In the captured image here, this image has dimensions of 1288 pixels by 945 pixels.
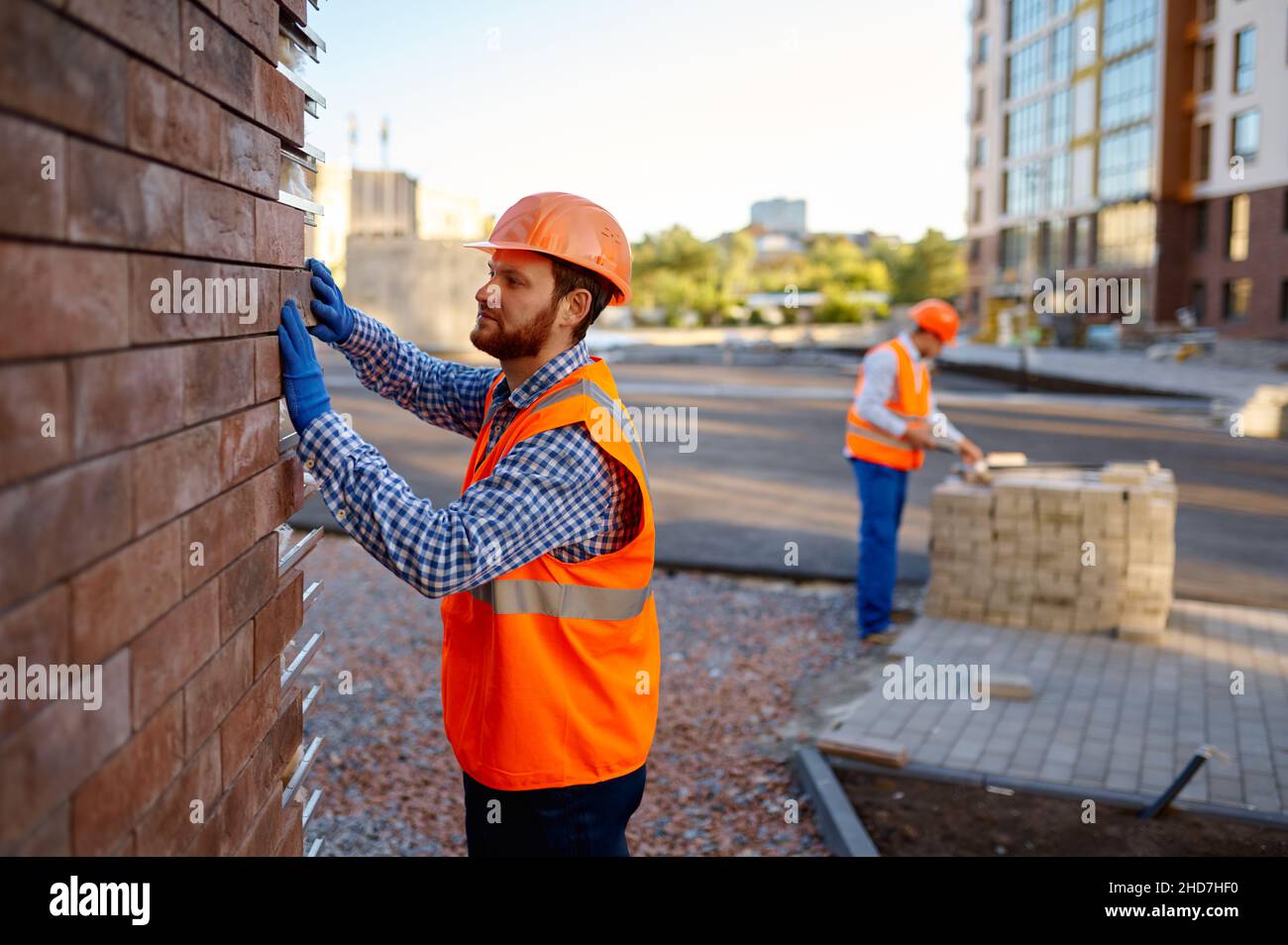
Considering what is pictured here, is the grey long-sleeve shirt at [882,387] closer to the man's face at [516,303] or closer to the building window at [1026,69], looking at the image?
the man's face at [516,303]

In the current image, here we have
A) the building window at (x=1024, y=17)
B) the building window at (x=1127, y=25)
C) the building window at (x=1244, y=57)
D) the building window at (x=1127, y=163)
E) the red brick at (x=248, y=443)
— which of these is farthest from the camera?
the building window at (x=1024, y=17)

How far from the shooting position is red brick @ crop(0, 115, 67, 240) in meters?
1.41

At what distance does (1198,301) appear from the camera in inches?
2004

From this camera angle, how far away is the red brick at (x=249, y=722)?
2.34 meters

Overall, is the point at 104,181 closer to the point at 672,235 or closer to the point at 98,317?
the point at 98,317

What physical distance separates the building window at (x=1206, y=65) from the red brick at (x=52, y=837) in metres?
56.8

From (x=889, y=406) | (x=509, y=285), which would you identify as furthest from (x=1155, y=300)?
(x=509, y=285)

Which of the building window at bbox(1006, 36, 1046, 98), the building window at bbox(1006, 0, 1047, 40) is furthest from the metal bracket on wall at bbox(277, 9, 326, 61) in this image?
the building window at bbox(1006, 0, 1047, 40)

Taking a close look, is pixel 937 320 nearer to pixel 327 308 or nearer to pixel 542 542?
pixel 327 308

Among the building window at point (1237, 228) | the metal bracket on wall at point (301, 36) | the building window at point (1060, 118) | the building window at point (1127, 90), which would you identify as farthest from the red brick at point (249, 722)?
the building window at point (1060, 118)

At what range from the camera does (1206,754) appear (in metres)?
5.29

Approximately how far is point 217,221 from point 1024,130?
68.7 metres

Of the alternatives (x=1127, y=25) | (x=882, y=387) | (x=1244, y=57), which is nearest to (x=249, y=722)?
(x=882, y=387)
